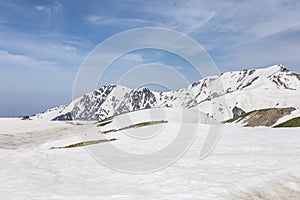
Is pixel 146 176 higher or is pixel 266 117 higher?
pixel 266 117

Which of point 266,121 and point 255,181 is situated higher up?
point 266,121

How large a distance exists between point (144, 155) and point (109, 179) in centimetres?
786

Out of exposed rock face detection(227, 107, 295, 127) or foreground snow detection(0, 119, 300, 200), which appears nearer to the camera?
foreground snow detection(0, 119, 300, 200)

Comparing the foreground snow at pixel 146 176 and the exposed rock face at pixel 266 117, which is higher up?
the exposed rock face at pixel 266 117

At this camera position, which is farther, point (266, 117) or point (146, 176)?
point (266, 117)

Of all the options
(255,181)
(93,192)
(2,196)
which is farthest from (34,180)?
(255,181)

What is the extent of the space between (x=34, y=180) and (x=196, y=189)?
8708 mm

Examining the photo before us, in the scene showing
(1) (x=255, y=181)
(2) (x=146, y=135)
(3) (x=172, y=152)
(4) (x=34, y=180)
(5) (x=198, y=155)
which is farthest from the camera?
(2) (x=146, y=135)

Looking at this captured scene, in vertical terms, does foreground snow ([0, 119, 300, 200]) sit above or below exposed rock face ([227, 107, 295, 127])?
below

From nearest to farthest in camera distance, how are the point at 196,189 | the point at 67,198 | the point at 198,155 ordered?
the point at 67,198
the point at 196,189
the point at 198,155

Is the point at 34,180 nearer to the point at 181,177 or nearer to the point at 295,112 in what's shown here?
the point at 181,177

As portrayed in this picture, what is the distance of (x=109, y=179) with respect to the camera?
664 inches

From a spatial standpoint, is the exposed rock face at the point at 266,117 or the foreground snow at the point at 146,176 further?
the exposed rock face at the point at 266,117

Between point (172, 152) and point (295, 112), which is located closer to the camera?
point (172, 152)
